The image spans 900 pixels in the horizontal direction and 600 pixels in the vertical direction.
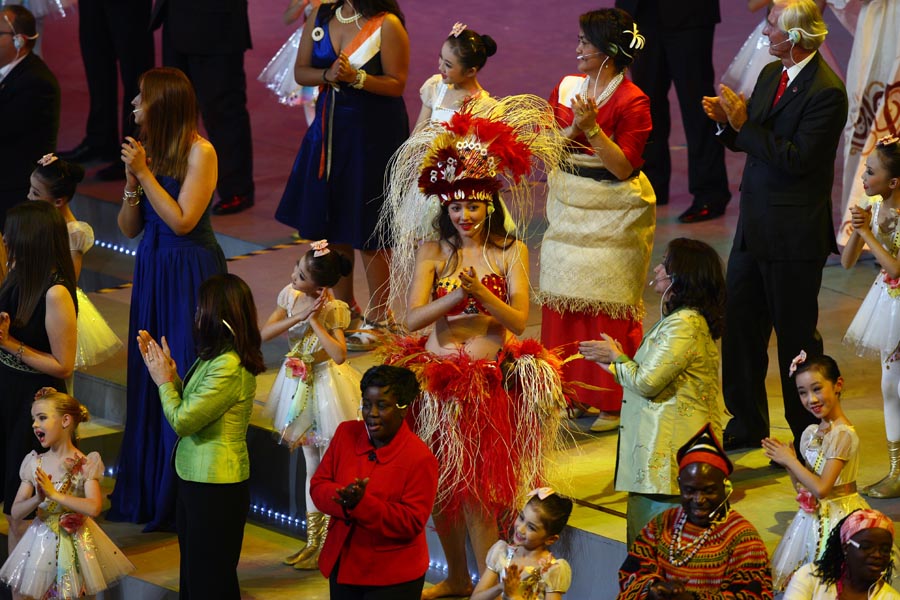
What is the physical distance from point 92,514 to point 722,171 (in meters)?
4.46

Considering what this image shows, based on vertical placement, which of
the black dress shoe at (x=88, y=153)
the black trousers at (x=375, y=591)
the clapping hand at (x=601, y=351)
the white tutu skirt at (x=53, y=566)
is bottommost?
the white tutu skirt at (x=53, y=566)

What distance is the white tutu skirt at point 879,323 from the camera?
6.11m

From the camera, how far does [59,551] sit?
19.3 feet

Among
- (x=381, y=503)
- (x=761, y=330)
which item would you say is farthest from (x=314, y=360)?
(x=761, y=330)

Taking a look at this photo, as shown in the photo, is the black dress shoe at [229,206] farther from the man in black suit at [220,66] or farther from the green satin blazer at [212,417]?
the green satin blazer at [212,417]

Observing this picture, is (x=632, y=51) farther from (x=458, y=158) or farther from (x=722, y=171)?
(x=722, y=171)

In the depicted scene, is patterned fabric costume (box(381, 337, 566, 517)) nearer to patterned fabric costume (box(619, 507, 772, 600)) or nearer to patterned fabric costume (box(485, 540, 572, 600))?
patterned fabric costume (box(485, 540, 572, 600))

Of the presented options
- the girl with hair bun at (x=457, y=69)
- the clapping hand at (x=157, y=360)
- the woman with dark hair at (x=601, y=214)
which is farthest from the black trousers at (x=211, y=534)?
the girl with hair bun at (x=457, y=69)

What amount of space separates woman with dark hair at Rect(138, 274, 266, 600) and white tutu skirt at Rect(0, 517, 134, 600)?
397 millimetres

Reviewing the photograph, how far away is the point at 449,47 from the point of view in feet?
22.7

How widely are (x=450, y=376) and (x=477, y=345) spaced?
0.53 feet

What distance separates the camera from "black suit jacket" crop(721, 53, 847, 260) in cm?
598

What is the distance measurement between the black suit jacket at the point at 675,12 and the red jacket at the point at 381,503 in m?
4.35

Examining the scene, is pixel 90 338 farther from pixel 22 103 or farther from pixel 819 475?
pixel 819 475
